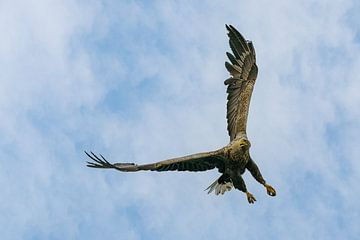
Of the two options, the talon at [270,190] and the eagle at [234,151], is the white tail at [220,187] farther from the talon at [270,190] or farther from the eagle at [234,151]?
the talon at [270,190]

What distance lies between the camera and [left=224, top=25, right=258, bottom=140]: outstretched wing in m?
26.6

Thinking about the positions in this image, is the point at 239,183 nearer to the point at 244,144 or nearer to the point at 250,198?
the point at 250,198

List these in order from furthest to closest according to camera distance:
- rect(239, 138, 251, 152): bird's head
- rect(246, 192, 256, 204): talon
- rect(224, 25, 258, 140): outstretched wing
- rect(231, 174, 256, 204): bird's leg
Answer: rect(224, 25, 258, 140): outstretched wing < rect(231, 174, 256, 204): bird's leg < rect(239, 138, 251, 152): bird's head < rect(246, 192, 256, 204): talon

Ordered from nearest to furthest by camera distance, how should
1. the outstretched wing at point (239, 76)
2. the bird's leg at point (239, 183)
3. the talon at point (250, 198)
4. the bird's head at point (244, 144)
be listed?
the talon at point (250, 198) < the bird's head at point (244, 144) < the bird's leg at point (239, 183) < the outstretched wing at point (239, 76)

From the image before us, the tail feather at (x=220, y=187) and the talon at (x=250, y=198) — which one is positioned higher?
the tail feather at (x=220, y=187)

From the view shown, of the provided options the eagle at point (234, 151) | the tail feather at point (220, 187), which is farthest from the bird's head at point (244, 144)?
the tail feather at point (220, 187)

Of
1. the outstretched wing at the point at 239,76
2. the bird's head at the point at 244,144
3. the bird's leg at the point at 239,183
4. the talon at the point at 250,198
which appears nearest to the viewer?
the talon at the point at 250,198

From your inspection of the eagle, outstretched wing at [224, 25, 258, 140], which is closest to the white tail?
the eagle

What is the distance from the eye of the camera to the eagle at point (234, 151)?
24.9 m

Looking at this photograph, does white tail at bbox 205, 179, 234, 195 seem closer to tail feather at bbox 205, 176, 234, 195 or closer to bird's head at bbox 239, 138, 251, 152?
tail feather at bbox 205, 176, 234, 195

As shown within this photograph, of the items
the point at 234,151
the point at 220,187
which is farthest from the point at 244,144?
the point at 220,187

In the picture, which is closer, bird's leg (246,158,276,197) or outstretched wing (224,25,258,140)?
bird's leg (246,158,276,197)

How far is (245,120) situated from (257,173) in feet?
5.61

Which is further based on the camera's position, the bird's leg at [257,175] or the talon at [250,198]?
the bird's leg at [257,175]
